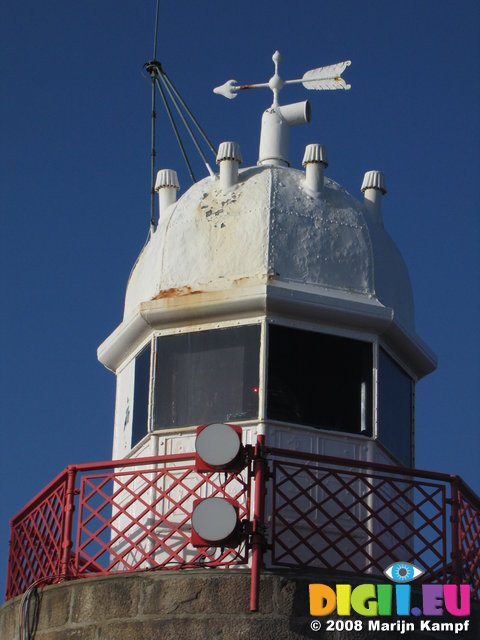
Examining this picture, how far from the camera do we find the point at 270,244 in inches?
687

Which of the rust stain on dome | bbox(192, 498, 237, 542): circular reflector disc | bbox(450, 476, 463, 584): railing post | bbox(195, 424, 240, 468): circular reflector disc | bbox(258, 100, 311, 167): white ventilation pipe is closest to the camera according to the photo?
bbox(192, 498, 237, 542): circular reflector disc

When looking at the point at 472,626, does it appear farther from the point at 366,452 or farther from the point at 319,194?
the point at 319,194

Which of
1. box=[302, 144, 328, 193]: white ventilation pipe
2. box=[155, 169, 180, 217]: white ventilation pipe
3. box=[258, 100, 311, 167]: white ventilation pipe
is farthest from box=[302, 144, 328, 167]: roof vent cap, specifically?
box=[155, 169, 180, 217]: white ventilation pipe

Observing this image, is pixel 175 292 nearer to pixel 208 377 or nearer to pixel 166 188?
pixel 208 377

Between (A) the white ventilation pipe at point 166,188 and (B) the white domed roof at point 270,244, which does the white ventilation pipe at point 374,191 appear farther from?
(A) the white ventilation pipe at point 166,188

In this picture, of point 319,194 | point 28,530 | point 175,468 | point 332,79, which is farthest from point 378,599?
point 332,79

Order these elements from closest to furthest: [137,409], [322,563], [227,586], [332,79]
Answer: [227,586] < [322,563] < [137,409] < [332,79]

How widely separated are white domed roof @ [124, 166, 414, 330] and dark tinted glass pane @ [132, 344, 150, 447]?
0.58 m

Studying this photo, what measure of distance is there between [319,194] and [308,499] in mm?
3391

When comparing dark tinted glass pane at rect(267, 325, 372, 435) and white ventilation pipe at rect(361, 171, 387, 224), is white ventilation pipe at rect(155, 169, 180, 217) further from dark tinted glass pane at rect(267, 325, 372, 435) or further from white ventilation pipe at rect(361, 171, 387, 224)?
dark tinted glass pane at rect(267, 325, 372, 435)

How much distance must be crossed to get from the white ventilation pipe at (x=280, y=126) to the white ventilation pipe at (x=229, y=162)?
79 cm

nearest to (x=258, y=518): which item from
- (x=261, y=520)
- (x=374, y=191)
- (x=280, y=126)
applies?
(x=261, y=520)

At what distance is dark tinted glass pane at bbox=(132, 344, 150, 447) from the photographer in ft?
57.4

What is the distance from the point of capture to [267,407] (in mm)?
16812
